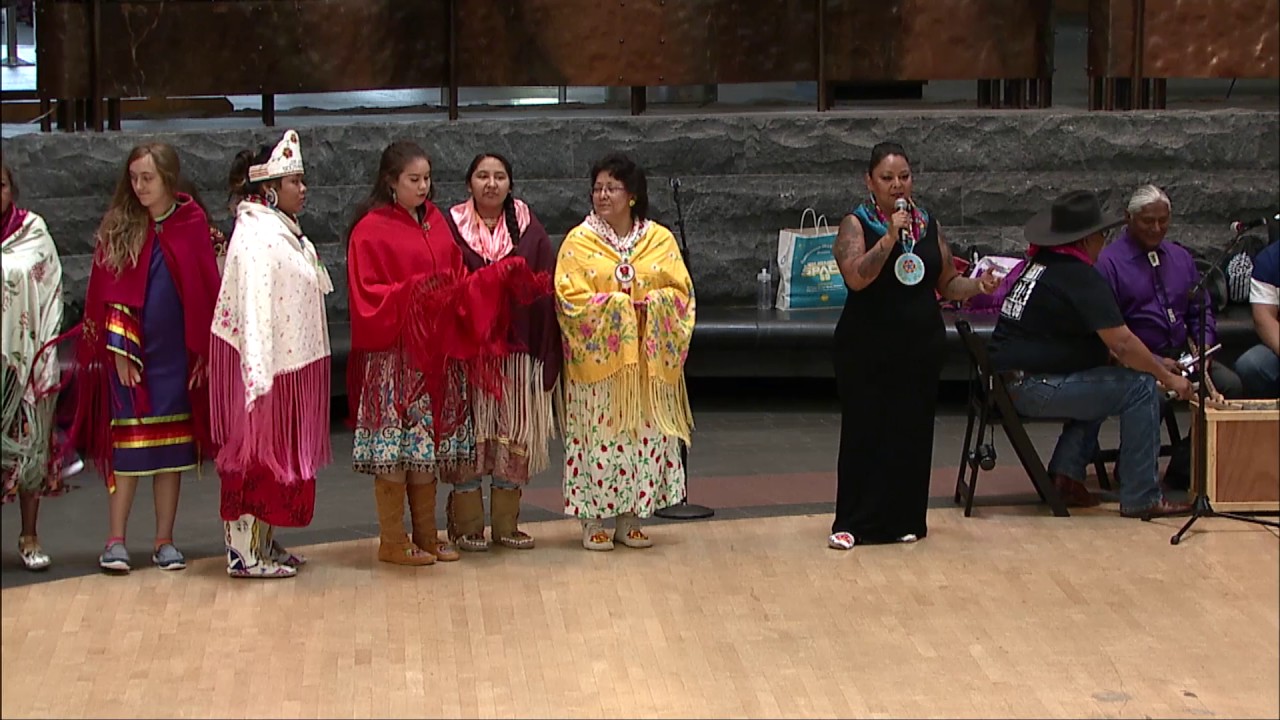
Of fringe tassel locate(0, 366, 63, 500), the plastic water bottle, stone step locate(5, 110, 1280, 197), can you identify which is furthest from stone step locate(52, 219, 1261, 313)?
fringe tassel locate(0, 366, 63, 500)

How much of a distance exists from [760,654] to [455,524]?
67.7 inches

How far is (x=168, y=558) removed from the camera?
21.6 ft

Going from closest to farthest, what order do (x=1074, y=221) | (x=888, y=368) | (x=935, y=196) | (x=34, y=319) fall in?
(x=34, y=319), (x=888, y=368), (x=1074, y=221), (x=935, y=196)

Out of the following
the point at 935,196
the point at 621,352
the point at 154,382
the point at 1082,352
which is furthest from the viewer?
the point at 935,196

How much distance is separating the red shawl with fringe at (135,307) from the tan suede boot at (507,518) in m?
1.21

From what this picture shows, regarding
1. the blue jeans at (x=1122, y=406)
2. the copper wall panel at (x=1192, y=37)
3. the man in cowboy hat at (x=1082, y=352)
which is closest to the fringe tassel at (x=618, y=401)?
the man in cowboy hat at (x=1082, y=352)

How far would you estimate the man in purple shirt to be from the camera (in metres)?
7.66

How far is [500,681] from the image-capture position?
5363mm

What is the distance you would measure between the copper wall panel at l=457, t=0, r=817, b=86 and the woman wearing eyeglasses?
374 centimetres

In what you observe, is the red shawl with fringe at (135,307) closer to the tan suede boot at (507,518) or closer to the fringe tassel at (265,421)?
the fringe tassel at (265,421)

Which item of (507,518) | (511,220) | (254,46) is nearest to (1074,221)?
(511,220)

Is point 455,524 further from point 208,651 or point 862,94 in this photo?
point 862,94

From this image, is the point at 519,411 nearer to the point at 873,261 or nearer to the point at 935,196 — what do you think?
the point at 873,261

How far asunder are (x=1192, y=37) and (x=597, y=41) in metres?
3.49
